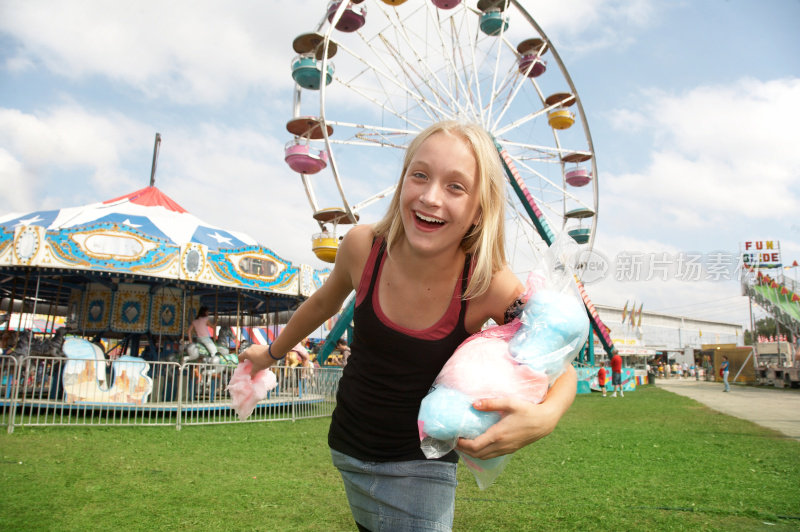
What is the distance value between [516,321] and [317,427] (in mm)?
8110

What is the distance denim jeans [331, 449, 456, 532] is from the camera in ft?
4.77

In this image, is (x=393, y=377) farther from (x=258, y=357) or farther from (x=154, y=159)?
(x=154, y=159)

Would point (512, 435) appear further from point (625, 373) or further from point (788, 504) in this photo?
point (625, 373)

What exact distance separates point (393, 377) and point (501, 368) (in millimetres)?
382

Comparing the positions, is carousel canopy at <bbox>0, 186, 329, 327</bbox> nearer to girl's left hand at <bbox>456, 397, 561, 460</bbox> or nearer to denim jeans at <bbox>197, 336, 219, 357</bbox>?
denim jeans at <bbox>197, 336, 219, 357</bbox>

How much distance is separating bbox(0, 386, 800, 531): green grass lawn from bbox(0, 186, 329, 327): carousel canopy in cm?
441

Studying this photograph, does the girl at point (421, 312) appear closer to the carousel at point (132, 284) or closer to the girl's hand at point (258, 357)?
the girl's hand at point (258, 357)

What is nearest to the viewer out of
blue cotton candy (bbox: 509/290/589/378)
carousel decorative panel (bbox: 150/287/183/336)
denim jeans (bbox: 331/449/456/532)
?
blue cotton candy (bbox: 509/290/589/378)

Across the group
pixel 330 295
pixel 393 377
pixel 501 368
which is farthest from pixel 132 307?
pixel 501 368

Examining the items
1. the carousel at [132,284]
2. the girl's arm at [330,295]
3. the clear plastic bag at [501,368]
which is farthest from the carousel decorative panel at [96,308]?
the clear plastic bag at [501,368]

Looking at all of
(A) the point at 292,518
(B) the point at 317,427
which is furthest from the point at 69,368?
(A) the point at 292,518

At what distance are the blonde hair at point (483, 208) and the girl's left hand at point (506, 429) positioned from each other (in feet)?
1.28

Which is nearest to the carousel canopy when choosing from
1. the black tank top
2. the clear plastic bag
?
the black tank top

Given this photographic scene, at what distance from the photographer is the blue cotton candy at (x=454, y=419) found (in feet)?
3.87
